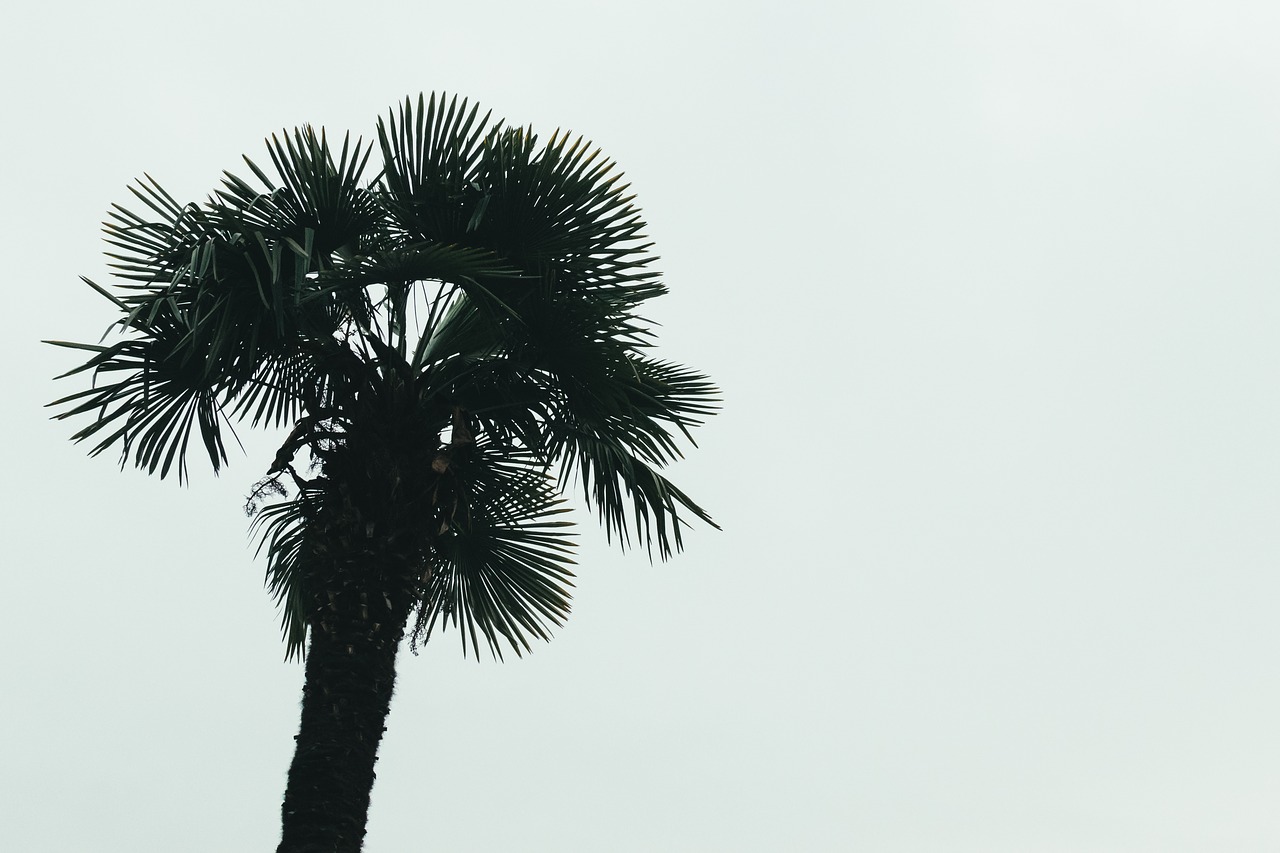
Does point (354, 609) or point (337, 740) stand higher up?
point (354, 609)

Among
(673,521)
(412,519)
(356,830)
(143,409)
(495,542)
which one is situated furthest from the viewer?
(495,542)

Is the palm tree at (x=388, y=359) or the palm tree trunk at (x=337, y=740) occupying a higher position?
the palm tree at (x=388, y=359)

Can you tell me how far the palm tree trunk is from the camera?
20.9 feet

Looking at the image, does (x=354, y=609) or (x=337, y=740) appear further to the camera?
(x=354, y=609)

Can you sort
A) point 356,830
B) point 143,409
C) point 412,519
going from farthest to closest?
point 143,409 < point 412,519 < point 356,830

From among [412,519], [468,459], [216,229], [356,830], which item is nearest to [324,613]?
[412,519]

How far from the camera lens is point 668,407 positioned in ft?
28.0

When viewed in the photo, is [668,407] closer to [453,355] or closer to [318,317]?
[453,355]

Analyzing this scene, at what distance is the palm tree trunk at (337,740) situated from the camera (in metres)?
6.38

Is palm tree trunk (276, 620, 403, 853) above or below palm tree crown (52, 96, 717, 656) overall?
below

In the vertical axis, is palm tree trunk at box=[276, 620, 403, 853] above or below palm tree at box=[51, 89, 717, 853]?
below

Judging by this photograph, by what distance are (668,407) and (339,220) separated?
2379mm

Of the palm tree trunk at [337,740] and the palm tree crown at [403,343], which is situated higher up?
the palm tree crown at [403,343]

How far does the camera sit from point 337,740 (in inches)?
257
